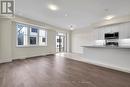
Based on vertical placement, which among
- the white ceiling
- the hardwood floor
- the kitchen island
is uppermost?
the white ceiling

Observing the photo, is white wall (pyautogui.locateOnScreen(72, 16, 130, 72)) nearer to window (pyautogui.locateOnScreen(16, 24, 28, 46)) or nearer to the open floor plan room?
the open floor plan room

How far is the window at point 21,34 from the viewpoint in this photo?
19.1 feet

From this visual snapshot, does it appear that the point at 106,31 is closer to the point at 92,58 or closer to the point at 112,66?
the point at 92,58

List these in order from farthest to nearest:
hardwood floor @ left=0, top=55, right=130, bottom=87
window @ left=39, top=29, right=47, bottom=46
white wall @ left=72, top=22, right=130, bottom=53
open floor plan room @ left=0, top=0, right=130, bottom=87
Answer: window @ left=39, top=29, right=47, bottom=46 < white wall @ left=72, top=22, right=130, bottom=53 < open floor plan room @ left=0, top=0, right=130, bottom=87 < hardwood floor @ left=0, top=55, right=130, bottom=87

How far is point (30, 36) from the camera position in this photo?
652cm

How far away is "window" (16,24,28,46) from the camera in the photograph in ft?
19.1

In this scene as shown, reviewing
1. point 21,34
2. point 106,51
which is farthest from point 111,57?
point 21,34

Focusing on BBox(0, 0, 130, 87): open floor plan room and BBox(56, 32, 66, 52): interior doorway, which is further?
BBox(56, 32, 66, 52): interior doorway

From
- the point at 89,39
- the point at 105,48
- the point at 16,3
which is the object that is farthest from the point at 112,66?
the point at 16,3

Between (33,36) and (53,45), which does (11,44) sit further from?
(53,45)

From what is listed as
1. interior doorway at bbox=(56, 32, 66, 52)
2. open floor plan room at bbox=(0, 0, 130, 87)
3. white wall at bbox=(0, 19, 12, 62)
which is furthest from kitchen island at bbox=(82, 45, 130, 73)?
interior doorway at bbox=(56, 32, 66, 52)

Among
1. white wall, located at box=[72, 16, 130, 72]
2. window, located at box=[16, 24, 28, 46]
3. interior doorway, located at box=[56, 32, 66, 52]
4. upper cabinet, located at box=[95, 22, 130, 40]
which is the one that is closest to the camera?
white wall, located at box=[72, 16, 130, 72]

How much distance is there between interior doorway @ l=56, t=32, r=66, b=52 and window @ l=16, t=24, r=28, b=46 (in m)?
4.08

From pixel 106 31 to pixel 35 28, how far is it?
5697mm
